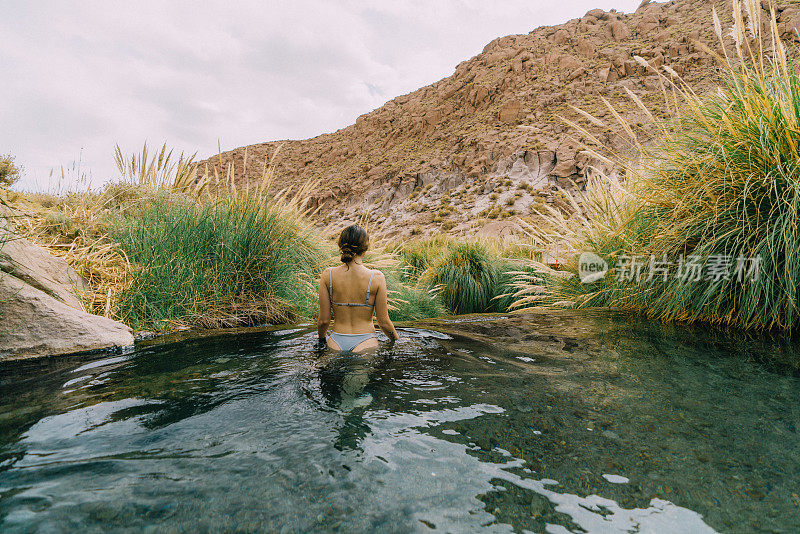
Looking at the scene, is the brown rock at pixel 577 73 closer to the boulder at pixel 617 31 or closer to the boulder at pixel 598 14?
the boulder at pixel 617 31

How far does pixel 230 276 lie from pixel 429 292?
3.80 metres

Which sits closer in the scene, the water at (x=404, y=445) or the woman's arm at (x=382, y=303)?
the water at (x=404, y=445)

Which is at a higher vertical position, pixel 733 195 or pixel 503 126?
pixel 503 126

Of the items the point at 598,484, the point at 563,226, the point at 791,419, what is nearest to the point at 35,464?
the point at 598,484

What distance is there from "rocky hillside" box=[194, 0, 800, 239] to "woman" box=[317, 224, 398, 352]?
2602 centimetres

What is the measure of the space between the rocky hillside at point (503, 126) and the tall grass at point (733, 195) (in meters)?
24.4

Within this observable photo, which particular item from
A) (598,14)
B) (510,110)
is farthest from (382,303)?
(598,14)

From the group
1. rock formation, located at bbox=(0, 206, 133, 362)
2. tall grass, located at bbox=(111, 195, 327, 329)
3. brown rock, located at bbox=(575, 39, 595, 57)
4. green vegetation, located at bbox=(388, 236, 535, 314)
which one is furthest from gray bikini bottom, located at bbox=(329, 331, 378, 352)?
brown rock, located at bbox=(575, 39, 595, 57)

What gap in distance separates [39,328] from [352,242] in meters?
2.22

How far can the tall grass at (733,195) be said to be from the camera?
10.6ft

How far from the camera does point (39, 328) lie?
112 inches

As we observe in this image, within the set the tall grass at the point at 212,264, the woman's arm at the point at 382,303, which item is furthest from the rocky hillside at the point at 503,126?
the woman's arm at the point at 382,303

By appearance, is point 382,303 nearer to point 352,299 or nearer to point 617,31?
point 352,299

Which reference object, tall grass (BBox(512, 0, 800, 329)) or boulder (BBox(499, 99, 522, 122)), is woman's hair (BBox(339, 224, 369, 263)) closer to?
tall grass (BBox(512, 0, 800, 329))
